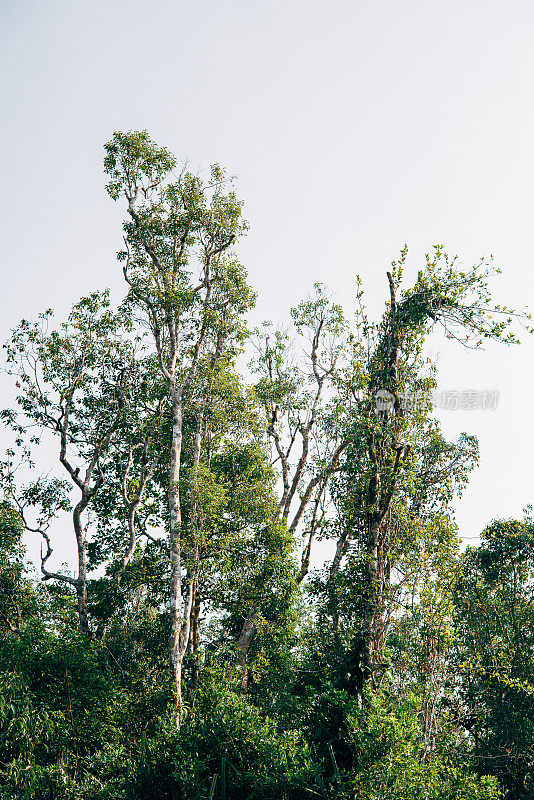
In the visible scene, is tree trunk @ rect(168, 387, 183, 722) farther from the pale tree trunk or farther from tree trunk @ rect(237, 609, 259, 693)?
tree trunk @ rect(237, 609, 259, 693)

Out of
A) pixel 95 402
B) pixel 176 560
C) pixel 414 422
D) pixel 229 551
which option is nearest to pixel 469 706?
pixel 229 551

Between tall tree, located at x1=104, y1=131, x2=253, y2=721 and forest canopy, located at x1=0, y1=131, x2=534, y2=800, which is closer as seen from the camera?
forest canopy, located at x1=0, y1=131, x2=534, y2=800

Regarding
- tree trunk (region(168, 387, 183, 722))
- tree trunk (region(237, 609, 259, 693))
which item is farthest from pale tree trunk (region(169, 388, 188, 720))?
tree trunk (region(237, 609, 259, 693))

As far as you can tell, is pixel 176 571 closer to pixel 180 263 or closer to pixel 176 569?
pixel 176 569

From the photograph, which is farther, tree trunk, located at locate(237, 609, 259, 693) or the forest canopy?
tree trunk, located at locate(237, 609, 259, 693)

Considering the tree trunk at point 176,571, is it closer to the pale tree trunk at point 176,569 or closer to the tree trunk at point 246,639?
the pale tree trunk at point 176,569

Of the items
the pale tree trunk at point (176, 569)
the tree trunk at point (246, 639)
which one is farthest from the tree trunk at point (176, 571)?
the tree trunk at point (246, 639)

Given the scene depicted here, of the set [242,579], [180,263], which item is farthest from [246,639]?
[180,263]

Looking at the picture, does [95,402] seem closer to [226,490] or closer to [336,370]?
[226,490]

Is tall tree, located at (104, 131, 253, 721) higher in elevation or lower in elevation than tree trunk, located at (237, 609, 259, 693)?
higher

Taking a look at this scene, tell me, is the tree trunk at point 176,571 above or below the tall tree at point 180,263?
below

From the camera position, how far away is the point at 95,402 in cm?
1736

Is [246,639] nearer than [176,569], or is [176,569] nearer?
[176,569]

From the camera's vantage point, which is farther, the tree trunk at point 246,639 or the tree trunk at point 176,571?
the tree trunk at point 246,639
